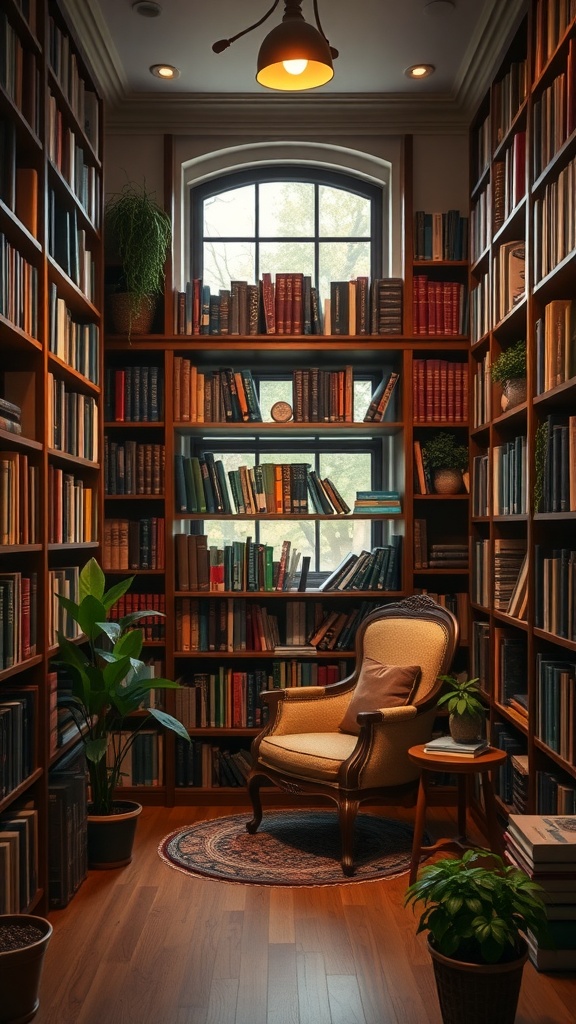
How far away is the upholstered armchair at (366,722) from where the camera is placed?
412cm

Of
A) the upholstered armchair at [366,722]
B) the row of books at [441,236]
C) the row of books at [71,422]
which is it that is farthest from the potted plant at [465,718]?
the row of books at [441,236]

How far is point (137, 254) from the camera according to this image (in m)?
4.86

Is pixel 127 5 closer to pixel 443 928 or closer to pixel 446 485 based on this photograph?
pixel 446 485

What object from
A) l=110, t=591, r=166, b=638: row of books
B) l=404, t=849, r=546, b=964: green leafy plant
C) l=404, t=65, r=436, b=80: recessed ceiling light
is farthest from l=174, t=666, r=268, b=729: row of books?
l=404, t=65, r=436, b=80: recessed ceiling light

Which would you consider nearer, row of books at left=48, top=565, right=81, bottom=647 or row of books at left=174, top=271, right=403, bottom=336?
row of books at left=48, top=565, right=81, bottom=647

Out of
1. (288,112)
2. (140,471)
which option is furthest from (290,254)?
(140,471)

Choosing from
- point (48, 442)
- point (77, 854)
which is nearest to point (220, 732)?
point (77, 854)

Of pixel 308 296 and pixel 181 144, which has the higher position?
pixel 181 144

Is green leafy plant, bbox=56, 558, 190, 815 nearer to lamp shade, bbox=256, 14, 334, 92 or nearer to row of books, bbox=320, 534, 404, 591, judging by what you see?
row of books, bbox=320, 534, 404, 591

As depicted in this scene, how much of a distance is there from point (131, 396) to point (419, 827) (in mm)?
2540

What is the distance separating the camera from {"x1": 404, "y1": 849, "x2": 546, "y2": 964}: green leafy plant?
2.45 meters

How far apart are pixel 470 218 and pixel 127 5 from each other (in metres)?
1.94

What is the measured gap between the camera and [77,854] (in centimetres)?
384

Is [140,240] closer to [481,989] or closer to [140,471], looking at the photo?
[140,471]
